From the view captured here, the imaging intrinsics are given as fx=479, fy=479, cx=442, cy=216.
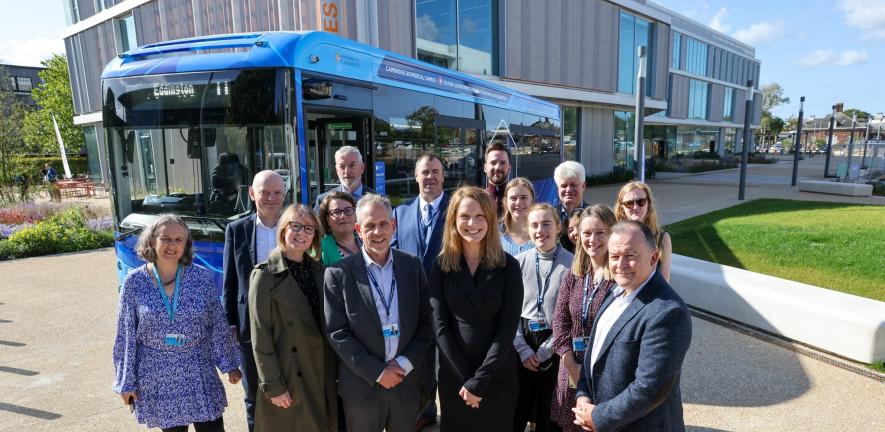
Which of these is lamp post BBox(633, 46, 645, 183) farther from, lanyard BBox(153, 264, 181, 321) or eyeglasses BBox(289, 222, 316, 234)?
lanyard BBox(153, 264, 181, 321)

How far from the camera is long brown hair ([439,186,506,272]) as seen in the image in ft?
9.28

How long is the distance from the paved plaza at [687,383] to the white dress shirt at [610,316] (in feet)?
6.52

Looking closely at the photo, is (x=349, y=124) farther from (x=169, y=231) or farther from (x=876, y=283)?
(x=876, y=283)

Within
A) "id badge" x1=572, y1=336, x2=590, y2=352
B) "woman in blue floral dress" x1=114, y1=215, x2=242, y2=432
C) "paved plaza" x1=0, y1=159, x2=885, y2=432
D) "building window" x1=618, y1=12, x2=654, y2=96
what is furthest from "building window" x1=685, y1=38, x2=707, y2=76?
"woman in blue floral dress" x1=114, y1=215, x2=242, y2=432

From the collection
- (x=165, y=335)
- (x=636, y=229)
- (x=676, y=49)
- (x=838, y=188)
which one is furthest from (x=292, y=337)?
(x=676, y=49)

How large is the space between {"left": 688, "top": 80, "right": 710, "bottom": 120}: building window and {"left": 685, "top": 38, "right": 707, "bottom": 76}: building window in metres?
1.05

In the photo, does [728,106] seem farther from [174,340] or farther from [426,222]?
[174,340]

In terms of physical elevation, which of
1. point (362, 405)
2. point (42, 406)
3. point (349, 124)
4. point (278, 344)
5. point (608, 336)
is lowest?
point (42, 406)

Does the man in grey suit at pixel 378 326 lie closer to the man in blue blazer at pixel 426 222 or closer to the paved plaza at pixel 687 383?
the man in blue blazer at pixel 426 222

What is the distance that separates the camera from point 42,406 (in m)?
4.22

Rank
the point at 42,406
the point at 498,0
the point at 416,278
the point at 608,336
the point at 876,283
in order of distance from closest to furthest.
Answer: the point at 608,336, the point at 416,278, the point at 42,406, the point at 876,283, the point at 498,0

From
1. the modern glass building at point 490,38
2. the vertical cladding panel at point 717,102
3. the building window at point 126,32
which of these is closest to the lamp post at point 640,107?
the modern glass building at point 490,38

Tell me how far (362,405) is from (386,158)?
4.17 meters

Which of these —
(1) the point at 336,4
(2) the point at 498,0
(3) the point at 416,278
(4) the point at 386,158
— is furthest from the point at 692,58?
(3) the point at 416,278
